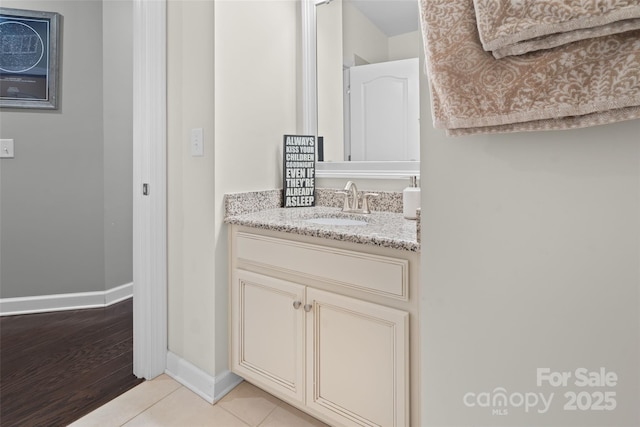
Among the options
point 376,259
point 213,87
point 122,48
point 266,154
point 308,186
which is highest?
point 122,48

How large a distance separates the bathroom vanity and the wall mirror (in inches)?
14.5

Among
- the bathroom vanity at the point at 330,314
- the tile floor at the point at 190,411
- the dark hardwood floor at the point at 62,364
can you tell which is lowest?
the tile floor at the point at 190,411

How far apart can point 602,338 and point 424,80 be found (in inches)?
23.7

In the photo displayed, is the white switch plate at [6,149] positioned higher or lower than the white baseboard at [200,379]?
higher

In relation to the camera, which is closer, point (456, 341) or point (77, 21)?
point (456, 341)

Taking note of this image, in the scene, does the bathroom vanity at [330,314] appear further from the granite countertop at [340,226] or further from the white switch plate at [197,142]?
the white switch plate at [197,142]

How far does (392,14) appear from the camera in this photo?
1.69m

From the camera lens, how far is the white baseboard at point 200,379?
1.50 meters

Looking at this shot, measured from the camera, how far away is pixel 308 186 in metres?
1.81

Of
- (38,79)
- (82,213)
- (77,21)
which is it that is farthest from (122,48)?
(82,213)

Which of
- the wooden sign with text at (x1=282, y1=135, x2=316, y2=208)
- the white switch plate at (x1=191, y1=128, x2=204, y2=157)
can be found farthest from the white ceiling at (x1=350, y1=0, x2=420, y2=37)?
the white switch plate at (x1=191, y1=128, x2=204, y2=157)

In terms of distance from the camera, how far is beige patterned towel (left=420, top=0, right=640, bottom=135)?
1.80ft

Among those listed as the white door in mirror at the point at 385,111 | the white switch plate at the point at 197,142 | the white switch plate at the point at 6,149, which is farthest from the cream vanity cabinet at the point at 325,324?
the white switch plate at the point at 6,149

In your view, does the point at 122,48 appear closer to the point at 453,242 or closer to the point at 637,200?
the point at 453,242
